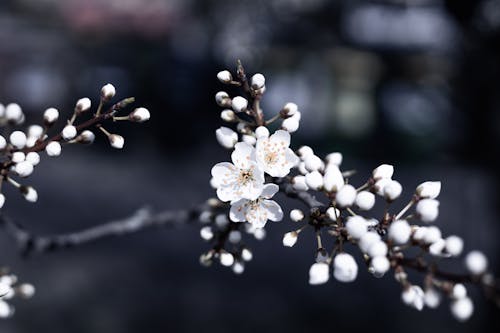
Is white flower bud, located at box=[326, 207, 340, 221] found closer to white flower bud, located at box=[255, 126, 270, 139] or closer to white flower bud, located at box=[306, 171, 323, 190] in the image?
white flower bud, located at box=[306, 171, 323, 190]

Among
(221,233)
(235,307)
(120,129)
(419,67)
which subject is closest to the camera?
(221,233)

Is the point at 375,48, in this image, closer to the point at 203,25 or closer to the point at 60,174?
the point at 203,25

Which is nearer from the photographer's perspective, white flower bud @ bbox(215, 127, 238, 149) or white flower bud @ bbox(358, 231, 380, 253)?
white flower bud @ bbox(358, 231, 380, 253)

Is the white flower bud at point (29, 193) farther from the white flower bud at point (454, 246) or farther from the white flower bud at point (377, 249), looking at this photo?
the white flower bud at point (454, 246)

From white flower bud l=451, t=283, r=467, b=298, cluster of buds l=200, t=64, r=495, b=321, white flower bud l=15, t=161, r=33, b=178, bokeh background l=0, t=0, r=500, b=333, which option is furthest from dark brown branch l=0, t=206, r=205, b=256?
bokeh background l=0, t=0, r=500, b=333

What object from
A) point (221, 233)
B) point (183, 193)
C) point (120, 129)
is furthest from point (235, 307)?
point (120, 129)

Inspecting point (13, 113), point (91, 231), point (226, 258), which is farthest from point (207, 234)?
point (91, 231)

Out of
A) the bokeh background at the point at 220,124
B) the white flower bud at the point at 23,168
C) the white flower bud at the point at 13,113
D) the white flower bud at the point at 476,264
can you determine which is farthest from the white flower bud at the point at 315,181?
the bokeh background at the point at 220,124
